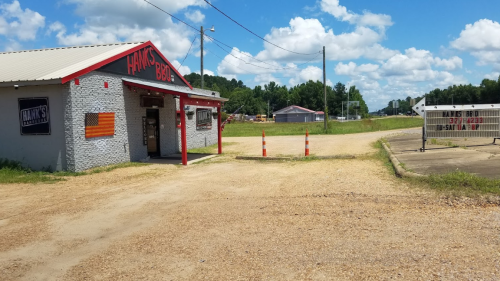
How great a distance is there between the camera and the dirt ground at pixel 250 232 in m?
4.29

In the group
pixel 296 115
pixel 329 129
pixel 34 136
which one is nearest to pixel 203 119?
pixel 34 136

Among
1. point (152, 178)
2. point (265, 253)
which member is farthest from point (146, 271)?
point (152, 178)

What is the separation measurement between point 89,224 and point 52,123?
6881 millimetres

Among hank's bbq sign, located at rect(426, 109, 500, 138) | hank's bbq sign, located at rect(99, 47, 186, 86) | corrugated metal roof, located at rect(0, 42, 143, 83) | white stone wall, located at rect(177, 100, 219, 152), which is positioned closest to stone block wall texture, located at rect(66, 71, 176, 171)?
hank's bbq sign, located at rect(99, 47, 186, 86)

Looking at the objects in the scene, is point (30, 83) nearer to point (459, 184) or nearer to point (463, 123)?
point (459, 184)

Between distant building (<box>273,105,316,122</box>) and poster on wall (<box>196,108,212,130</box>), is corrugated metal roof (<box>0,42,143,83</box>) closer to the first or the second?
poster on wall (<box>196,108,212,130</box>)

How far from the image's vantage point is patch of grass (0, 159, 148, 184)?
1091cm

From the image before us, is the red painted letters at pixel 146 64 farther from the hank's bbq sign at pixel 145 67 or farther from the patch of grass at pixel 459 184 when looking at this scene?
the patch of grass at pixel 459 184

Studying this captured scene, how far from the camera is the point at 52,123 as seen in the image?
12031 mm

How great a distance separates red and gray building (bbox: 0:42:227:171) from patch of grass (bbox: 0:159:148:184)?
24 centimetres

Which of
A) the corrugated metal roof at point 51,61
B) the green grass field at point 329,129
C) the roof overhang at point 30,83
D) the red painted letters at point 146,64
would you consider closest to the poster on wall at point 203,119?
the red painted letters at point 146,64

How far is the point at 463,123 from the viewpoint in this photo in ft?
47.6

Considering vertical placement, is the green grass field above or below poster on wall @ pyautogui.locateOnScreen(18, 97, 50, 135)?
below

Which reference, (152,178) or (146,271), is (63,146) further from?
(146,271)
